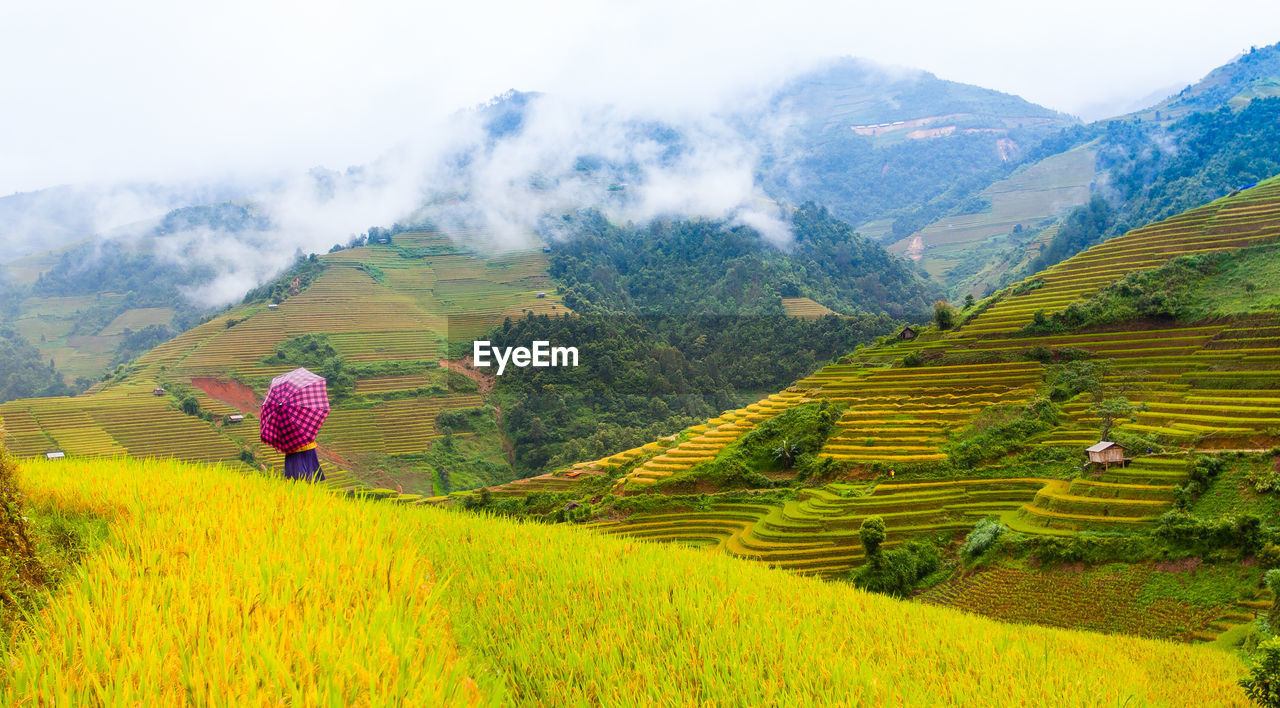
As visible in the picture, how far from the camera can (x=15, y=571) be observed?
106 inches

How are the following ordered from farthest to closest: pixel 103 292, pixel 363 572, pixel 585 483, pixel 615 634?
1. pixel 103 292
2. pixel 585 483
3. pixel 615 634
4. pixel 363 572

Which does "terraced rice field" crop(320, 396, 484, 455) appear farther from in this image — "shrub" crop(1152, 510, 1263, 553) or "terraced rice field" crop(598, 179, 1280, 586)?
"shrub" crop(1152, 510, 1263, 553)

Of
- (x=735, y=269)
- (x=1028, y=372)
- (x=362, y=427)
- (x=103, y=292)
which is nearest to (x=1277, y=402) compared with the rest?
(x=1028, y=372)

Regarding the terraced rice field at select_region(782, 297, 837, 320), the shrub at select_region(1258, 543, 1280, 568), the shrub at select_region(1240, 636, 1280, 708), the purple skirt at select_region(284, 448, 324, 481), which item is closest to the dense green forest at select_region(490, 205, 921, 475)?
the terraced rice field at select_region(782, 297, 837, 320)

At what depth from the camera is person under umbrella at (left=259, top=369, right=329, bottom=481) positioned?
559 cm

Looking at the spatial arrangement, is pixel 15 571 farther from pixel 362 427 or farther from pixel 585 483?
pixel 362 427

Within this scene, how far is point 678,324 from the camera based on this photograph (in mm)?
93562

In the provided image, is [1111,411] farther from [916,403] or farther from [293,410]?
[293,410]

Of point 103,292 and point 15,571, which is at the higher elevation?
point 103,292

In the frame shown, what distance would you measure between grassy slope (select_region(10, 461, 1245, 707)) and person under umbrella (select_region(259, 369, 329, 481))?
0.55 metres

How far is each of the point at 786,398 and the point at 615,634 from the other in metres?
42.0

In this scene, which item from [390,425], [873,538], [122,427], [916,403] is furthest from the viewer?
[390,425]

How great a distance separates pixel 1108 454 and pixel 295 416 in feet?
88.6

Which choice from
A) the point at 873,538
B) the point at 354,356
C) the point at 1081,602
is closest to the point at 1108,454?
the point at 1081,602
